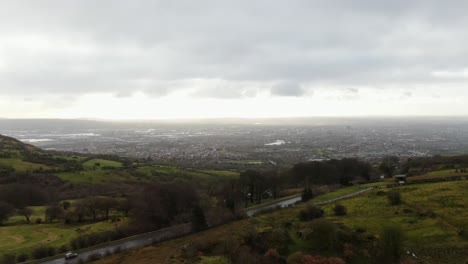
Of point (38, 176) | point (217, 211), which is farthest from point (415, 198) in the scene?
point (38, 176)

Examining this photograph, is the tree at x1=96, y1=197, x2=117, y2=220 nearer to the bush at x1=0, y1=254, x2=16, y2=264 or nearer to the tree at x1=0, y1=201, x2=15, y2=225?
the tree at x1=0, y1=201, x2=15, y2=225

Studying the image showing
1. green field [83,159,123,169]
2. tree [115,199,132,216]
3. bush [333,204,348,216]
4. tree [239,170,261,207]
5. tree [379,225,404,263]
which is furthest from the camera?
green field [83,159,123,169]

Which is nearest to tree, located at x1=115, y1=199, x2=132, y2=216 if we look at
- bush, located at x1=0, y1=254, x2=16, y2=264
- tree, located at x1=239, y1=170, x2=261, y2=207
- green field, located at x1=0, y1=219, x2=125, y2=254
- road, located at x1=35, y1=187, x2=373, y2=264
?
green field, located at x1=0, y1=219, x2=125, y2=254

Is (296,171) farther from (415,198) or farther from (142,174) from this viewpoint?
(142,174)

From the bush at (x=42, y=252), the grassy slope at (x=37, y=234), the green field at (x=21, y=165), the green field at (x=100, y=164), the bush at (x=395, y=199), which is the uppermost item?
the bush at (x=395, y=199)

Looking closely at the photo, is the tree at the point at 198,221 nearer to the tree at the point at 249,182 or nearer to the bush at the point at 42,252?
the bush at the point at 42,252

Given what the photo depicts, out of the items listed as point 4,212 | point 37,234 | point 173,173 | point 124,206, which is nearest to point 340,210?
point 124,206

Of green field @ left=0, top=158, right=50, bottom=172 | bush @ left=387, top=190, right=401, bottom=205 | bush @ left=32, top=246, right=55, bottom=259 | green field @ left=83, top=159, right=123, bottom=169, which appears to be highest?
bush @ left=387, top=190, right=401, bottom=205

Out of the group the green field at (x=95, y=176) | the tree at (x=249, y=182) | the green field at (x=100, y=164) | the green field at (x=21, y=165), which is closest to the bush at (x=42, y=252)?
the tree at (x=249, y=182)

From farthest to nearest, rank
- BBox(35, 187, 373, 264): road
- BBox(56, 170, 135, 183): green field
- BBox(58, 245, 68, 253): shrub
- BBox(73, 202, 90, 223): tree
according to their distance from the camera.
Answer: BBox(56, 170, 135, 183): green field → BBox(73, 202, 90, 223): tree → BBox(58, 245, 68, 253): shrub → BBox(35, 187, 373, 264): road
